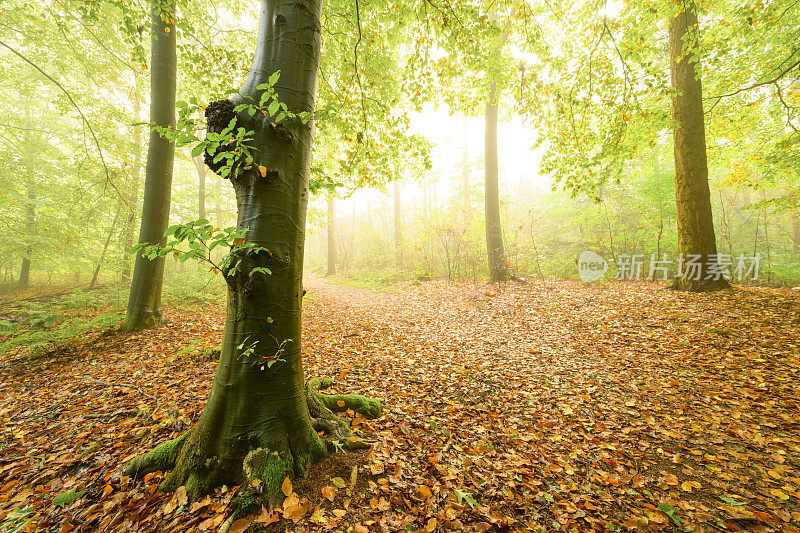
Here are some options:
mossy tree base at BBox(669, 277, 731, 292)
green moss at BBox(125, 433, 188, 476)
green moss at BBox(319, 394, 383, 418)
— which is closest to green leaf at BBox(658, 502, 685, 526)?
green moss at BBox(319, 394, 383, 418)

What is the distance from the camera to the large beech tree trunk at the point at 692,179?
20.5ft

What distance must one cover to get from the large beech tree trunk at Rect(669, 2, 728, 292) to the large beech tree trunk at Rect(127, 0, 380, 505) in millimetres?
8402

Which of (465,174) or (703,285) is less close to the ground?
(465,174)

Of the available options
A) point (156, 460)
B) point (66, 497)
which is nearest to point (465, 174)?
point (156, 460)

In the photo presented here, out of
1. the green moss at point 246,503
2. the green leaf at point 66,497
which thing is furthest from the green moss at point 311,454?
the green leaf at point 66,497

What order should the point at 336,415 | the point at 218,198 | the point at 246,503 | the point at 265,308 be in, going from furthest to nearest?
the point at 218,198 → the point at 336,415 → the point at 265,308 → the point at 246,503

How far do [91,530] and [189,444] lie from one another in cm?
57

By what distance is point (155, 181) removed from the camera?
5293mm

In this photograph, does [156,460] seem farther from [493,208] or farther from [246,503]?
[493,208]

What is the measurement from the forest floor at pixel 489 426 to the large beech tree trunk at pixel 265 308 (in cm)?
19

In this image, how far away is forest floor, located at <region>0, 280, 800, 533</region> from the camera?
1.96 m

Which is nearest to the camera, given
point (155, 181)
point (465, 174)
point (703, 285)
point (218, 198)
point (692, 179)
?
point (155, 181)

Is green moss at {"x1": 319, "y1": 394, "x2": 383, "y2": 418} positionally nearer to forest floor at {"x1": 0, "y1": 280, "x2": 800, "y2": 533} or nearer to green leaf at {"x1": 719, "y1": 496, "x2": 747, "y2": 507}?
forest floor at {"x1": 0, "y1": 280, "x2": 800, "y2": 533}

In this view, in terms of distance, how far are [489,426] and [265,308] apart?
2663 millimetres
